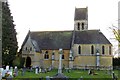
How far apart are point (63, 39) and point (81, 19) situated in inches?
302

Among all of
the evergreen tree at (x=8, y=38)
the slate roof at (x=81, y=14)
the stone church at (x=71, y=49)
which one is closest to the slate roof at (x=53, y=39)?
the stone church at (x=71, y=49)

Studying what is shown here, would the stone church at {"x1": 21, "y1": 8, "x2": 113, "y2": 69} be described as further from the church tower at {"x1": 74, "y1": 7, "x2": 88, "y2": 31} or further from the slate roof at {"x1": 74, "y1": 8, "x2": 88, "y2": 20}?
the slate roof at {"x1": 74, "y1": 8, "x2": 88, "y2": 20}

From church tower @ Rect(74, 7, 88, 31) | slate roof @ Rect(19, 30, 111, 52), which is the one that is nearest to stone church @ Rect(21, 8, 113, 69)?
slate roof @ Rect(19, 30, 111, 52)

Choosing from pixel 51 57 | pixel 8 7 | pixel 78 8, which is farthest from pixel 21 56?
pixel 78 8

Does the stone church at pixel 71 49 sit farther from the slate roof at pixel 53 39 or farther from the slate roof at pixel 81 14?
the slate roof at pixel 81 14

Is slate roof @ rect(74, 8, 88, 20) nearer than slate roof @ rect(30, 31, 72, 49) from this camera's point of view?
No

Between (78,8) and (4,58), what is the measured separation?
102 feet

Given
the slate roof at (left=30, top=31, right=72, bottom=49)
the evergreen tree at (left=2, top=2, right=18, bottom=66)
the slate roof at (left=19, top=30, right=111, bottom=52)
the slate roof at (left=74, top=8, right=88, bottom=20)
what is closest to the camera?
the evergreen tree at (left=2, top=2, right=18, bottom=66)

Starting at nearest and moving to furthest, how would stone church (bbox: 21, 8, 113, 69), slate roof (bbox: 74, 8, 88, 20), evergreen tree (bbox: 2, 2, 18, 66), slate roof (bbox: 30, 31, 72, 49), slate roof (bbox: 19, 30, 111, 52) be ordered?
1. evergreen tree (bbox: 2, 2, 18, 66)
2. stone church (bbox: 21, 8, 113, 69)
3. slate roof (bbox: 19, 30, 111, 52)
4. slate roof (bbox: 30, 31, 72, 49)
5. slate roof (bbox: 74, 8, 88, 20)

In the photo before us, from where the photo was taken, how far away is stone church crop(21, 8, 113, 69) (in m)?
61.8

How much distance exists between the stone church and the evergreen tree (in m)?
13.0

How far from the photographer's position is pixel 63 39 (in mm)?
64812

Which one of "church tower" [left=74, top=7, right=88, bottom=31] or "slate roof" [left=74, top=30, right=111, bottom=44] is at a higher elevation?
"church tower" [left=74, top=7, right=88, bottom=31]

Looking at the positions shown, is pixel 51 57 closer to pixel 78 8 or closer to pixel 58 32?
pixel 58 32
